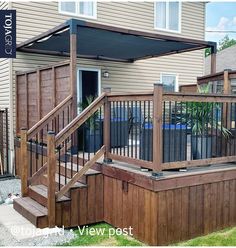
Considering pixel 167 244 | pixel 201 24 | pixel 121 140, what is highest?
pixel 201 24

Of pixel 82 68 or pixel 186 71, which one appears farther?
pixel 186 71

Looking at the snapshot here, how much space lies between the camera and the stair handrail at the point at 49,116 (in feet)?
18.5

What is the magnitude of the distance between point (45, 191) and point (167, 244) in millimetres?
2027

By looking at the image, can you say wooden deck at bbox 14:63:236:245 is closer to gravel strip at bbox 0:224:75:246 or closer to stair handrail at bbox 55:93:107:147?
stair handrail at bbox 55:93:107:147

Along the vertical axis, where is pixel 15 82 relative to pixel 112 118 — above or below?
above

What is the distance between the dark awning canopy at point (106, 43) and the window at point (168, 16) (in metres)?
1.84

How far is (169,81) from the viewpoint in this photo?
1130cm

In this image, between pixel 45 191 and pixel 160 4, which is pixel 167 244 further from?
pixel 160 4

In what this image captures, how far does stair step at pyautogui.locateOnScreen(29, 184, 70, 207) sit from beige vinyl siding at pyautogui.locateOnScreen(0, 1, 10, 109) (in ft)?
11.3

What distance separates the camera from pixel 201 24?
11797 millimetres

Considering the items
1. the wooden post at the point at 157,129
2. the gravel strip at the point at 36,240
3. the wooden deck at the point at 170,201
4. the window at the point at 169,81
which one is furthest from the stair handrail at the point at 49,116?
the window at the point at 169,81

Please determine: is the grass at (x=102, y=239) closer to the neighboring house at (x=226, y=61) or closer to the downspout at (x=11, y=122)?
the downspout at (x=11, y=122)

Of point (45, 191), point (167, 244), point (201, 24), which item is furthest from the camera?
point (201, 24)

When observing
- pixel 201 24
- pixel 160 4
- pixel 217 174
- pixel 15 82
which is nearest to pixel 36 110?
pixel 15 82
